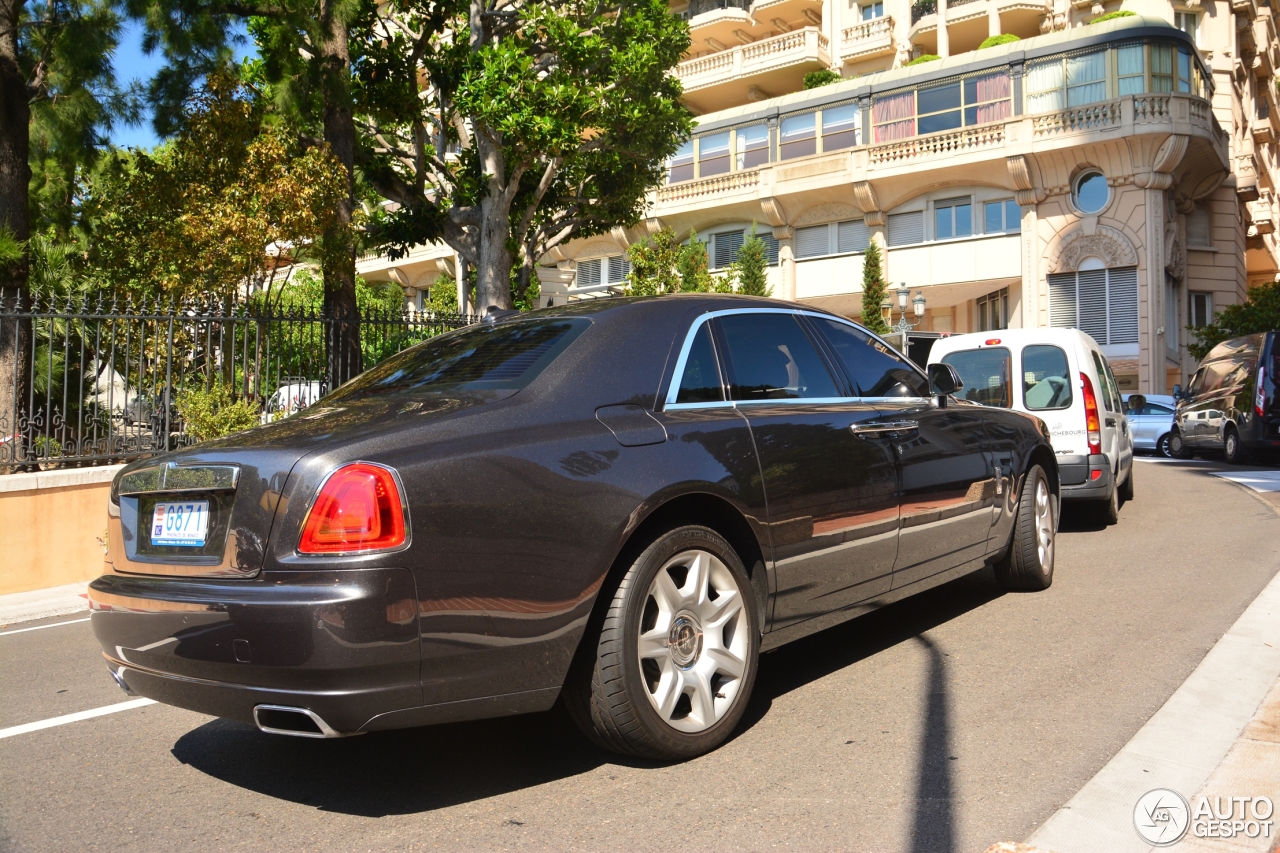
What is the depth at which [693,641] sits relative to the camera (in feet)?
12.1

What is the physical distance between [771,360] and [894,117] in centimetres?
3254

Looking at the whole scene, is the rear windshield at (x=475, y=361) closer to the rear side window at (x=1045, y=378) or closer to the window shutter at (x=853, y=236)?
the rear side window at (x=1045, y=378)

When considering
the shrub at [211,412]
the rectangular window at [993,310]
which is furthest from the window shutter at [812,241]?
the shrub at [211,412]

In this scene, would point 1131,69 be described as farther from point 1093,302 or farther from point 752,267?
point 752,267

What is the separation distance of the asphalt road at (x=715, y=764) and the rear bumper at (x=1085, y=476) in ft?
11.8

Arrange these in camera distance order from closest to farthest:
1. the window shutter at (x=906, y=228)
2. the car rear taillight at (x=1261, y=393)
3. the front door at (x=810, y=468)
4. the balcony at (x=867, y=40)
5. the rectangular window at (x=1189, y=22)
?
the front door at (x=810, y=468), the car rear taillight at (x=1261, y=393), the window shutter at (x=906, y=228), the rectangular window at (x=1189, y=22), the balcony at (x=867, y=40)

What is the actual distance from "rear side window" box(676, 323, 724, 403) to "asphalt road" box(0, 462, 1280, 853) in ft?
4.20

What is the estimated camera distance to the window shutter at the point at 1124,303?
31.4m

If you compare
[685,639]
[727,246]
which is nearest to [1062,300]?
[727,246]

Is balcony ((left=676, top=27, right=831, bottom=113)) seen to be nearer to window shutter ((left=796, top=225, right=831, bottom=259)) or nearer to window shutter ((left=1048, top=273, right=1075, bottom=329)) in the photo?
window shutter ((left=796, top=225, right=831, bottom=259))

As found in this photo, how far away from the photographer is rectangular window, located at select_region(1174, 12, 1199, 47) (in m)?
38.9

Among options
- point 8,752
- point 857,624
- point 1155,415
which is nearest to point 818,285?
point 1155,415

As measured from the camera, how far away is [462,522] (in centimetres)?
308

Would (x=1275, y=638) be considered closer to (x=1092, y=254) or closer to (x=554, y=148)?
(x=554, y=148)
